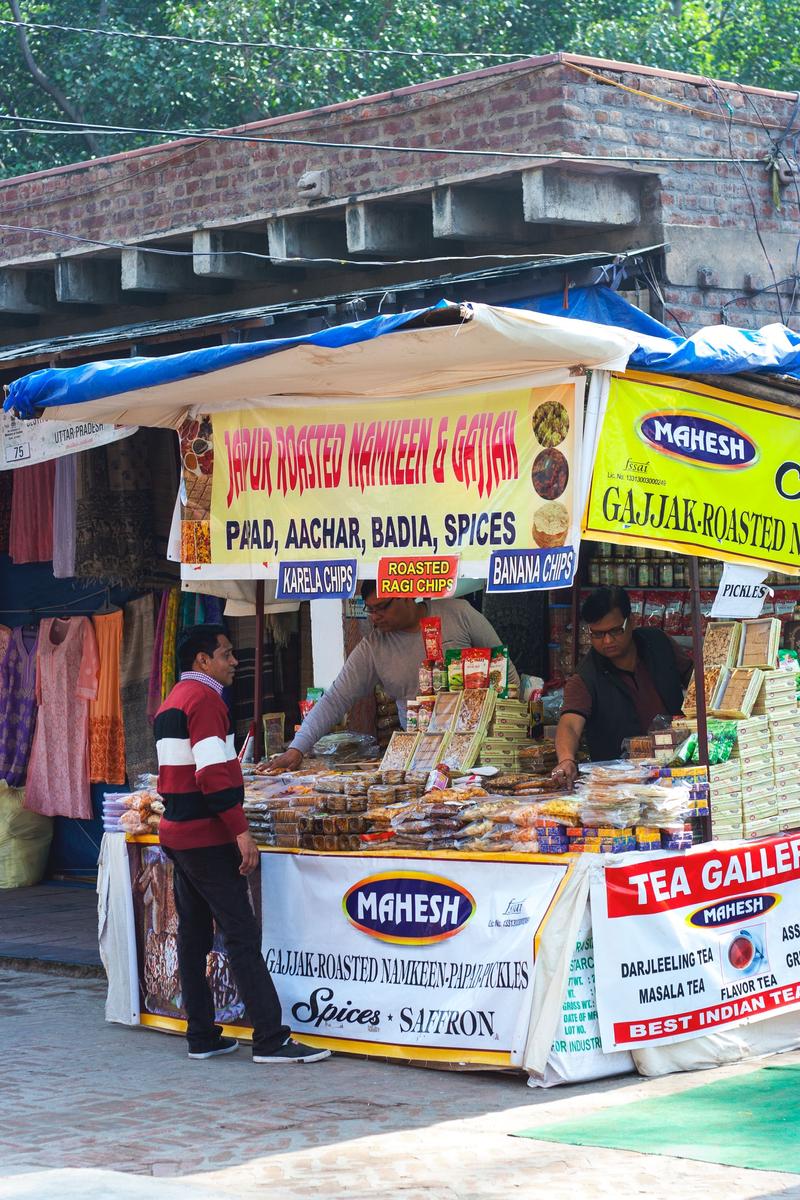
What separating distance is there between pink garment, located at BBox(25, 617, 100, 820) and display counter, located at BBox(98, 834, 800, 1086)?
4.69 meters

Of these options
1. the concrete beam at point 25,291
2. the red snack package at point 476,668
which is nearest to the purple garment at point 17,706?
the concrete beam at point 25,291

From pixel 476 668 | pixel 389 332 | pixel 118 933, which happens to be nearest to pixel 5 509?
pixel 118 933

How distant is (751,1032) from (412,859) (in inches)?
65.5

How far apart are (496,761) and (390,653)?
1226 millimetres

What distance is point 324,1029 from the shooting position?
24.1ft

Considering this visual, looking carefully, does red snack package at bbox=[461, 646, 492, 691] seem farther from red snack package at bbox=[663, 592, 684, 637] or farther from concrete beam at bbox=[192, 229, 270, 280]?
concrete beam at bbox=[192, 229, 270, 280]

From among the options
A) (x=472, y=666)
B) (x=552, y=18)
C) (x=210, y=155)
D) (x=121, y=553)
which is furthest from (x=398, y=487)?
(x=552, y=18)

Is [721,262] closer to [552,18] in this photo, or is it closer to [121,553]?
[121,553]

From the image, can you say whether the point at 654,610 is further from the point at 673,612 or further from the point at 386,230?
the point at 386,230

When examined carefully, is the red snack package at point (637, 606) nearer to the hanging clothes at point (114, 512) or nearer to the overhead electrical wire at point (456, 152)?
the overhead electrical wire at point (456, 152)

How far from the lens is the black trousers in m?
7.12

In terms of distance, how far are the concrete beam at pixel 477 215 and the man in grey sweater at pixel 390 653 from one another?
2629mm

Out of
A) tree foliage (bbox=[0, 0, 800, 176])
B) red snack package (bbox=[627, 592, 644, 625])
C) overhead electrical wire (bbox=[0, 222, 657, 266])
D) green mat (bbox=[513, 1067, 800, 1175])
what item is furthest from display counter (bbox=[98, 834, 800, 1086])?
tree foliage (bbox=[0, 0, 800, 176])

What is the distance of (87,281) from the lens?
12.7 metres
